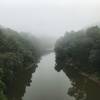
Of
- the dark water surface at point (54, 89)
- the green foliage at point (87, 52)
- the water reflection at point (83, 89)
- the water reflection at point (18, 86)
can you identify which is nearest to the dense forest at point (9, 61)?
the water reflection at point (18, 86)

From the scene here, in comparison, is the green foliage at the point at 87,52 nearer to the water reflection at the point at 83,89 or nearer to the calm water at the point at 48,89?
the water reflection at the point at 83,89

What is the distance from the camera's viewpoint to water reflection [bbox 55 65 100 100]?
120ft

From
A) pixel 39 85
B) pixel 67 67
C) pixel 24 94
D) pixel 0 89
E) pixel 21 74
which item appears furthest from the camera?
pixel 67 67

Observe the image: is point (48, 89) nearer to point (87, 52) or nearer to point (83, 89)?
point (83, 89)

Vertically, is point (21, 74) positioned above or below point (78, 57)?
below

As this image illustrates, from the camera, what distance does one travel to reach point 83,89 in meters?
41.2

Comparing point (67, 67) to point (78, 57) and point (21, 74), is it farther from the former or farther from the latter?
point (21, 74)

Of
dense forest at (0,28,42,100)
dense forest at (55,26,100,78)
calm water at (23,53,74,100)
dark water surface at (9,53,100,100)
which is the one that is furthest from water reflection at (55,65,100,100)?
dense forest at (0,28,42,100)

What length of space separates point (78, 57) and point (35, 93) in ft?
72.8

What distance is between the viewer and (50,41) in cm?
13812

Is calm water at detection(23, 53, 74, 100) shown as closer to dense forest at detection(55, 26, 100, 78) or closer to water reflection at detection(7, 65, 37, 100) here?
water reflection at detection(7, 65, 37, 100)

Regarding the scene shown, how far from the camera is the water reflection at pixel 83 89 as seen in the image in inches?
1445

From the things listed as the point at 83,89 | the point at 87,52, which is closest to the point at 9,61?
the point at 83,89

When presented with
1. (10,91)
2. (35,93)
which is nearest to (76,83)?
(35,93)
